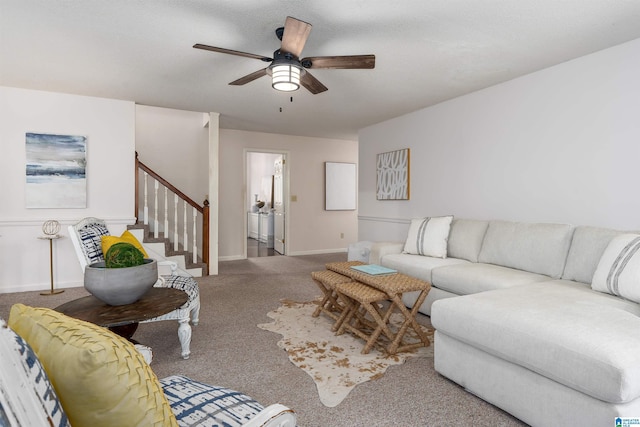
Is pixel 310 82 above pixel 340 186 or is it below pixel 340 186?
above

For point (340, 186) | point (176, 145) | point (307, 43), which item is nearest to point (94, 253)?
point (307, 43)

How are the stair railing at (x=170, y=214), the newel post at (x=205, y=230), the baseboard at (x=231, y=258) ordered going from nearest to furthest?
the stair railing at (x=170, y=214), the newel post at (x=205, y=230), the baseboard at (x=231, y=258)

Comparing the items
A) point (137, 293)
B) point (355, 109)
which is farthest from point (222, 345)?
point (355, 109)

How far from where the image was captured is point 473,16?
235cm

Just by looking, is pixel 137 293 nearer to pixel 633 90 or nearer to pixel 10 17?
pixel 10 17

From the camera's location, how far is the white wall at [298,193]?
6.35 metres

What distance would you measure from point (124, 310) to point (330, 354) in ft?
4.60

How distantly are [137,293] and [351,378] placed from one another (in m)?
A: 1.44

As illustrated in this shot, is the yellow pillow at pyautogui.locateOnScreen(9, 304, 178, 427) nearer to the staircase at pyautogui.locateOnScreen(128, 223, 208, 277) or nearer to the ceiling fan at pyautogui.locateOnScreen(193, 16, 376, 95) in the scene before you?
the ceiling fan at pyautogui.locateOnScreen(193, 16, 376, 95)

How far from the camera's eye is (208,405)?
1116 mm

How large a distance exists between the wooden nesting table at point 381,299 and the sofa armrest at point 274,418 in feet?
4.83

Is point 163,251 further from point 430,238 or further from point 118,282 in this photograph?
point 430,238

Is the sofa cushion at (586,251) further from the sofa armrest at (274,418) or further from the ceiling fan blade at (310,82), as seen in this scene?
the sofa armrest at (274,418)

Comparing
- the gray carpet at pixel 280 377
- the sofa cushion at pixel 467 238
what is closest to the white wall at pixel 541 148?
the sofa cushion at pixel 467 238
